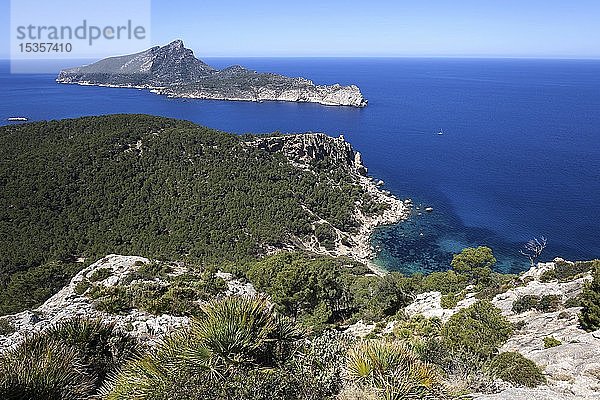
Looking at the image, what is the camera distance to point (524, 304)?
19.8 metres

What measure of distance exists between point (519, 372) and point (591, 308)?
21.3 ft

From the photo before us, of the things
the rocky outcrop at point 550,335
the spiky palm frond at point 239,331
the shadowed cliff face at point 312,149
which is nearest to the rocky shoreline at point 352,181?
the shadowed cliff face at point 312,149

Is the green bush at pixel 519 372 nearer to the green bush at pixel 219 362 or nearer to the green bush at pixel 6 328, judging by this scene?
the green bush at pixel 219 362

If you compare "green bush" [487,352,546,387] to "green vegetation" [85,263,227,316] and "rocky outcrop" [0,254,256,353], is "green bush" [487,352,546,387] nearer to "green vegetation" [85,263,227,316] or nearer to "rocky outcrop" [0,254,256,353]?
"rocky outcrop" [0,254,256,353]

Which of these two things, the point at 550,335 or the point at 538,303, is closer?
the point at 550,335

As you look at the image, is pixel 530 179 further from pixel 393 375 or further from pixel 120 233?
pixel 393 375

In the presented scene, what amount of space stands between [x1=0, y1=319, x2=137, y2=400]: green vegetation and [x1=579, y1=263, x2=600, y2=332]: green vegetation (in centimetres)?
1525

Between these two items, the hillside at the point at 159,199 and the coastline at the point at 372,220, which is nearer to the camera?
the hillside at the point at 159,199

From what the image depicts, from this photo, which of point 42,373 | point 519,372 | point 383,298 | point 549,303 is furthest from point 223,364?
point 383,298

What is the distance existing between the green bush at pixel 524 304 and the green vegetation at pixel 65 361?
58.4 ft

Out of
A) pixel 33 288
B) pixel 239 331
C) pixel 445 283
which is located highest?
pixel 239 331

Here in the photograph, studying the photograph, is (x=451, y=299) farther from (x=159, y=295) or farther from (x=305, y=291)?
(x=159, y=295)

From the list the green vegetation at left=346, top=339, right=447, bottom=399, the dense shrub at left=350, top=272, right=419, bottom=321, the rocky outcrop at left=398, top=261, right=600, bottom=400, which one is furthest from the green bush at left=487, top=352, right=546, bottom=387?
the dense shrub at left=350, top=272, right=419, bottom=321

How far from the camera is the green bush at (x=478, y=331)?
14.1 meters
